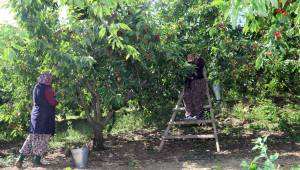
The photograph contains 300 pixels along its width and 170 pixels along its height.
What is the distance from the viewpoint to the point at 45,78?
701 cm

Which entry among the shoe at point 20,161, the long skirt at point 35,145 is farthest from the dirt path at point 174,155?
the long skirt at point 35,145

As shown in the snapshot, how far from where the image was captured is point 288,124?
9477mm

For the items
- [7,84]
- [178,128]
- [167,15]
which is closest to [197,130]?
[178,128]

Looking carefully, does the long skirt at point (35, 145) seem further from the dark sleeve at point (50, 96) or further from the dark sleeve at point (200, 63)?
the dark sleeve at point (200, 63)

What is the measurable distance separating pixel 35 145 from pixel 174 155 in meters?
2.30

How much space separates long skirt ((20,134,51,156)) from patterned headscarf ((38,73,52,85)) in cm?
88

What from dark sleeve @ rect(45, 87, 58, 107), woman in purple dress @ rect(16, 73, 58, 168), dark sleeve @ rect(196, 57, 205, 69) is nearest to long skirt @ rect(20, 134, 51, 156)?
woman in purple dress @ rect(16, 73, 58, 168)

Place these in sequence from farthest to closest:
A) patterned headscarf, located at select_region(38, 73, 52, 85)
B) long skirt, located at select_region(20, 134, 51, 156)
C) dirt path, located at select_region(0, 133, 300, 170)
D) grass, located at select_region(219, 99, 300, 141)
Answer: grass, located at select_region(219, 99, 300, 141), long skirt, located at select_region(20, 134, 51, 156), patterned headscarf, located at select_region(38, 73, 52, 85), dirt path, located at select_region(0, 133, 300, 170)

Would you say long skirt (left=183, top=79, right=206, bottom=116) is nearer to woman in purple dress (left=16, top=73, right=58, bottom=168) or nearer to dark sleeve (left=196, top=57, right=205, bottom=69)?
dark sleeve (left=196, top=57, right=205, bottom=69)

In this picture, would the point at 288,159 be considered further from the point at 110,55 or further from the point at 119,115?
the point at 119,115

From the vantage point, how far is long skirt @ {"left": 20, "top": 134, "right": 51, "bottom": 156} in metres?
7.13

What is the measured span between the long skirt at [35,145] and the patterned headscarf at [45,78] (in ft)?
2.87

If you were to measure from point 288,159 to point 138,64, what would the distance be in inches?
111

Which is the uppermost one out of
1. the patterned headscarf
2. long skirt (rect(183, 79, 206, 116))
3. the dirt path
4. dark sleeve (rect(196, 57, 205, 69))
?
dark sleeve (rect(196, 57, 205, 69))
